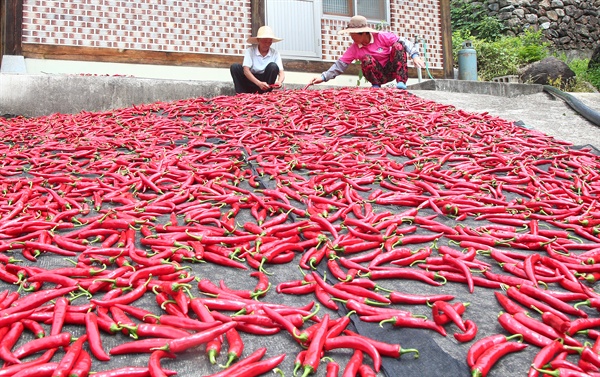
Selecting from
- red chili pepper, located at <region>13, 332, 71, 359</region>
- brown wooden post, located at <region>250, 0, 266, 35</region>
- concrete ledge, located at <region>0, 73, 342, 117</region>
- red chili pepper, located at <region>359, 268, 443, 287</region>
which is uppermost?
brown wooden post, located at <region>250, 0, 266, 35</region>

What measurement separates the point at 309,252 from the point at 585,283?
142cm

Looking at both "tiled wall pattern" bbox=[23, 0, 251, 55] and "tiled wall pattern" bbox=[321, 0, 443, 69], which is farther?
"tiled wall pattern" bbox=[321, 0, 443, 69]

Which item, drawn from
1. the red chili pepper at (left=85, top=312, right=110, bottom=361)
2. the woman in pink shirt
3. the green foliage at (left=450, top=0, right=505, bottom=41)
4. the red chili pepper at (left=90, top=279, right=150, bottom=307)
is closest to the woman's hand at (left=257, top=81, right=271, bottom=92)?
the woman in pink shirt

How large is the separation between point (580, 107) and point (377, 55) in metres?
2.77

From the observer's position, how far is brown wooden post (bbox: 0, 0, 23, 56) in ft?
25.1

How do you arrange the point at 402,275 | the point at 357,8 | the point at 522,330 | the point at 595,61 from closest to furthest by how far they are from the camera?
the point at 522,330
the point at 402,275
the point at 357,8
the point at 595,61

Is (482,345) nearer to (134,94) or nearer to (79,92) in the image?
(134,94)

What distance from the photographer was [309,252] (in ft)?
9.68

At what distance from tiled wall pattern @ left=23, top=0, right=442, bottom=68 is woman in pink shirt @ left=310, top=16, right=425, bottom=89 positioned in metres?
1.81

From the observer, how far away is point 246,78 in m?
7.69

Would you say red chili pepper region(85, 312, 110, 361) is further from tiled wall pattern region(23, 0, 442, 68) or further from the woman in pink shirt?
tiled wall pattern region(23, 0, 442, 68)

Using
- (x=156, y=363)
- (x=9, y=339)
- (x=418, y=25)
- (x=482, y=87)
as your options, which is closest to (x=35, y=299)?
(x=9, y=339)

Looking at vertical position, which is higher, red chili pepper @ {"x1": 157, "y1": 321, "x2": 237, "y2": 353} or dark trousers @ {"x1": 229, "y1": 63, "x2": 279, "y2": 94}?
dark trousers @ {"x1": 229, "y1": 63, "x2": 279, "y2": 94}

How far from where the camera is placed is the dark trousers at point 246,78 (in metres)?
7.62
